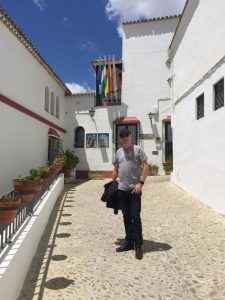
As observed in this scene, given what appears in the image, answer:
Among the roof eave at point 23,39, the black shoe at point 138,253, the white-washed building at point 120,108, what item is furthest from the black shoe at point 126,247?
the white-washed building at point 120,108

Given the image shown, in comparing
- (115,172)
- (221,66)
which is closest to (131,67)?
(221,66)

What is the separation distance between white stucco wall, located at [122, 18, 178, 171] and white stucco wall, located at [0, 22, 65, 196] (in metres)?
5.98

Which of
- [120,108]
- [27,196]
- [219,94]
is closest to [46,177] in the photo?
[27,196]

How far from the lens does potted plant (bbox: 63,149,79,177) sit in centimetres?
1769

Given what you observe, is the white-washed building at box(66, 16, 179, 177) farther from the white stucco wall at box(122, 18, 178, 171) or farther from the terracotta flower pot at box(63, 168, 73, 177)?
the terracotta flower pot at box(63, 168, 73, 177)

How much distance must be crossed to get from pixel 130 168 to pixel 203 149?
4931 millimetres

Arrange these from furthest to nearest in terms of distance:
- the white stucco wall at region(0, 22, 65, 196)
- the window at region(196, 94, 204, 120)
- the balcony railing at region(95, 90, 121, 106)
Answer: the balcony railing at region(95, 90, 121, 106) < the white stucco wall at region(0, 22, 65, 196) < the window at region(196, 94, 204, 120)

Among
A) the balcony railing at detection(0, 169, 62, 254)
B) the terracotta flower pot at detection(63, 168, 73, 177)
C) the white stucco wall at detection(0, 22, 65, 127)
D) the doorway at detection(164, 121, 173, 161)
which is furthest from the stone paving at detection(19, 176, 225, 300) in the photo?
the doorway at detection(164, 121, 173, 161)

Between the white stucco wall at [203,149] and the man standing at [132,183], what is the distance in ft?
10.9

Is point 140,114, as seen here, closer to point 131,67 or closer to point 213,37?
point 131,67

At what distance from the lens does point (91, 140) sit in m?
19.5

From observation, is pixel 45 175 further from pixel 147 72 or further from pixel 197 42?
pixel 147 72

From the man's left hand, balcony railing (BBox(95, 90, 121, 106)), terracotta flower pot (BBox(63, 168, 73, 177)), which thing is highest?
balcony railing (BBox(95, 90, 121, 106))

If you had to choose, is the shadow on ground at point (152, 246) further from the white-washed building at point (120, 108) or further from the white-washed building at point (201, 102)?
the white-washed building at point (120, 108)
